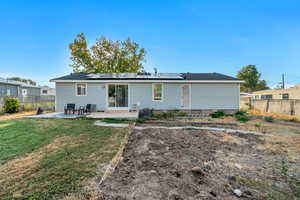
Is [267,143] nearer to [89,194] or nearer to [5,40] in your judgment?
[89,194]

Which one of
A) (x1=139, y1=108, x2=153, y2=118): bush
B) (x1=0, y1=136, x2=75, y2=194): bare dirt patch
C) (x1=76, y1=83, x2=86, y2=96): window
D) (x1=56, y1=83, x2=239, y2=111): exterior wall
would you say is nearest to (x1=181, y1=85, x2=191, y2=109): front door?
(x1=56, y1=83, x2=239, y2=111): exterior wall

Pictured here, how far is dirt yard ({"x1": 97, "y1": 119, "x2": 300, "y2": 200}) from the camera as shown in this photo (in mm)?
2359

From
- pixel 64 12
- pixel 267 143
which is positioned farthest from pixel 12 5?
pixel 267 143

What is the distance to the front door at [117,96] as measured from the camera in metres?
11.3

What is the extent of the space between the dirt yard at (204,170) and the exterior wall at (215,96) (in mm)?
5949

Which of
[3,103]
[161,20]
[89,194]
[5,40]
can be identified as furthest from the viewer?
[5,40]

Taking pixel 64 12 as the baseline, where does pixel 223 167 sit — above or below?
below

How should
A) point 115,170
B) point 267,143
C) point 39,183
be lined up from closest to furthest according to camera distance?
point 39,183 → point 115,170 → point 267,143

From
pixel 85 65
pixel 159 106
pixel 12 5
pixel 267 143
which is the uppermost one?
pixel 12 5

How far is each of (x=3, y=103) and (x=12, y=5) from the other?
7.59 meters

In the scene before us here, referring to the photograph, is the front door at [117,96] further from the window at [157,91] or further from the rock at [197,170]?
the rock at [197,170]

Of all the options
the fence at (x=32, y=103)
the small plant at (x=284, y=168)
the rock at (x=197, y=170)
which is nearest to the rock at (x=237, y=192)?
the rock at (x=197, y=170)

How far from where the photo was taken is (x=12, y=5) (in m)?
10.4

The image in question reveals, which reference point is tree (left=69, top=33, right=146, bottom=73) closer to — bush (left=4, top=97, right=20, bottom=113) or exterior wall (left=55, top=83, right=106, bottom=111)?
bush (left=4, top=97, right=20, bottom=113)
